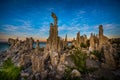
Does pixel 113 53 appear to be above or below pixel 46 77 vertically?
above

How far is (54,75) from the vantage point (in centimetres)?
1457

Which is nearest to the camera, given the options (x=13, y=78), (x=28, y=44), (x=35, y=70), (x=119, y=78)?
(x=119, y=78)

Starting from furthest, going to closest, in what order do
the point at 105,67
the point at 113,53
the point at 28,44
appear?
1. the point at 28,44
2. the point at 113,53
3. the point at 105,67

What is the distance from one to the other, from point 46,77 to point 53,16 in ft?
55.2

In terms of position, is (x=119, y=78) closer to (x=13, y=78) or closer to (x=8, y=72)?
(x=13, y=78)

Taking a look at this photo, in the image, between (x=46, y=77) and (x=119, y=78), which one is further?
(x=46, y=77)

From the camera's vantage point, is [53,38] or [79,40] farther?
[79,40]

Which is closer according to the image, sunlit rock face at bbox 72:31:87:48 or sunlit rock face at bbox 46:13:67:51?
sunlit rock face at bbox 46:13:67:51

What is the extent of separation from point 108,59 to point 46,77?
11.1 meters

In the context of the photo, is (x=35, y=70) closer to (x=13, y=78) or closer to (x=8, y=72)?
(x=13, y=78)

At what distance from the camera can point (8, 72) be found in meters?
15.5

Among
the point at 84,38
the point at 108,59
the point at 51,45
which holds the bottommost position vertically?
the point at 108,59

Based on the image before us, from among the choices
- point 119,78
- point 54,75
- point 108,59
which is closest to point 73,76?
point 54,75

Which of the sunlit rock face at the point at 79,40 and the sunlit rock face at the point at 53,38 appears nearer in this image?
the sunlit rock face at the point at 53,38
